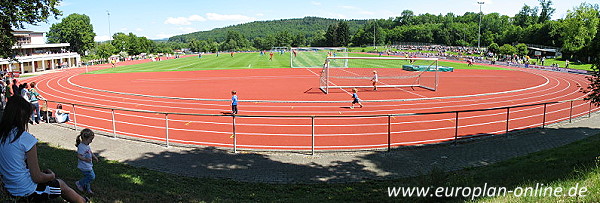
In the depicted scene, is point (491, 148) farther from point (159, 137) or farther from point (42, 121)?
point (42, 121)

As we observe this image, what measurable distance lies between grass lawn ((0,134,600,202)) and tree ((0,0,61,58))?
46.2 ft

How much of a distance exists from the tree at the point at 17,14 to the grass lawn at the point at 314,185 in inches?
555

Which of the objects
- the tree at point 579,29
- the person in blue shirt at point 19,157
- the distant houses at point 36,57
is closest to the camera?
the person in blue shirt at point 19,157

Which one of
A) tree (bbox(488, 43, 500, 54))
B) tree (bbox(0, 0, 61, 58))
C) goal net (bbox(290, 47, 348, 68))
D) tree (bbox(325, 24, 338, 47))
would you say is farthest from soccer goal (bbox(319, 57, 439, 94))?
tree (bbox(325, 24, 338, 47))

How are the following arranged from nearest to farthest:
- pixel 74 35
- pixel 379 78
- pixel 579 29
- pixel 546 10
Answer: pixel 379 78 → pixel 579 29 → pixel 74 35 → pixel 546 10

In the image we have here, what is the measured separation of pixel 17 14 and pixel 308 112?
16.1 m

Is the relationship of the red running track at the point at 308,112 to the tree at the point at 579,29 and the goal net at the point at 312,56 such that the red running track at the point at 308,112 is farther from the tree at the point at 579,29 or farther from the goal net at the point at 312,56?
the tree at the point at 579,29

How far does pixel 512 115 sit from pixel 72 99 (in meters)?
26.5

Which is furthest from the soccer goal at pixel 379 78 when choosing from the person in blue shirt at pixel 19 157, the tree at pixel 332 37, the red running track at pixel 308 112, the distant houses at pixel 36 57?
the tree at pixel 332 37

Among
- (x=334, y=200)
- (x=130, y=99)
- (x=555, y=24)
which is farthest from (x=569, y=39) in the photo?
(x=334, y=200)

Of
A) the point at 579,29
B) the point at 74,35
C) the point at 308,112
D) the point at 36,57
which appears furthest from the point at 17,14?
the point at 74,35

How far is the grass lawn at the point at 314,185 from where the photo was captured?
6297 millimetres

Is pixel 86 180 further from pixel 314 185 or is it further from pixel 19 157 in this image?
pixel 314 185

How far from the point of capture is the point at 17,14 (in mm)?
20547
